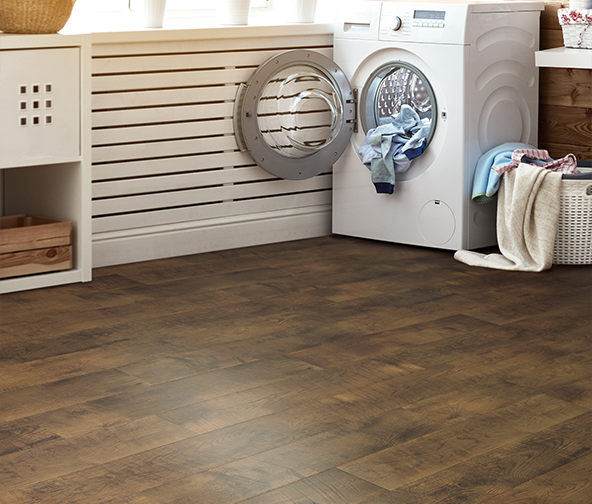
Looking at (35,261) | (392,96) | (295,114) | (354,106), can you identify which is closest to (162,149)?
(295,114)

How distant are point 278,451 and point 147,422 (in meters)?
0.31

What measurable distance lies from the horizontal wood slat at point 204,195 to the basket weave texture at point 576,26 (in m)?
1.12

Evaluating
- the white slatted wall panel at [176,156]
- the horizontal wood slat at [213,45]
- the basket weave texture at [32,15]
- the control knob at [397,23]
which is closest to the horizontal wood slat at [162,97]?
the white slatted wall panel at [176,156]

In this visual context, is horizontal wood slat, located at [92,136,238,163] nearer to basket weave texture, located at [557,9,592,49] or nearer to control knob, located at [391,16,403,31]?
control knob, located at [391,16,403,31]

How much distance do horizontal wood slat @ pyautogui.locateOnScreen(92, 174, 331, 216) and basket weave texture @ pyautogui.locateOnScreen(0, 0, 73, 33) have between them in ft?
2.24

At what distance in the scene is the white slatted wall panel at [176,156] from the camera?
3273mm

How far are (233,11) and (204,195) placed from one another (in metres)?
0.73

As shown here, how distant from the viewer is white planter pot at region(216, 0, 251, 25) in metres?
3.58

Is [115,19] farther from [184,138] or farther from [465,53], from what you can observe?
[465,53]

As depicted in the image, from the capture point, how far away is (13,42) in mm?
2746

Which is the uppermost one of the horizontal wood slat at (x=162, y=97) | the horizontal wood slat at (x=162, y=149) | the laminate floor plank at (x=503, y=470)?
the horizontal wood slat at (x=162, y=97)

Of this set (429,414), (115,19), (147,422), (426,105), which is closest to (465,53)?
(426,105)

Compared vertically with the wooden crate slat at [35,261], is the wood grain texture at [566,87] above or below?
above

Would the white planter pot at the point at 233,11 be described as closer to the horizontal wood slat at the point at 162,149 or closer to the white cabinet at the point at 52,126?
the horizontal wood slat at the point at 162,149
